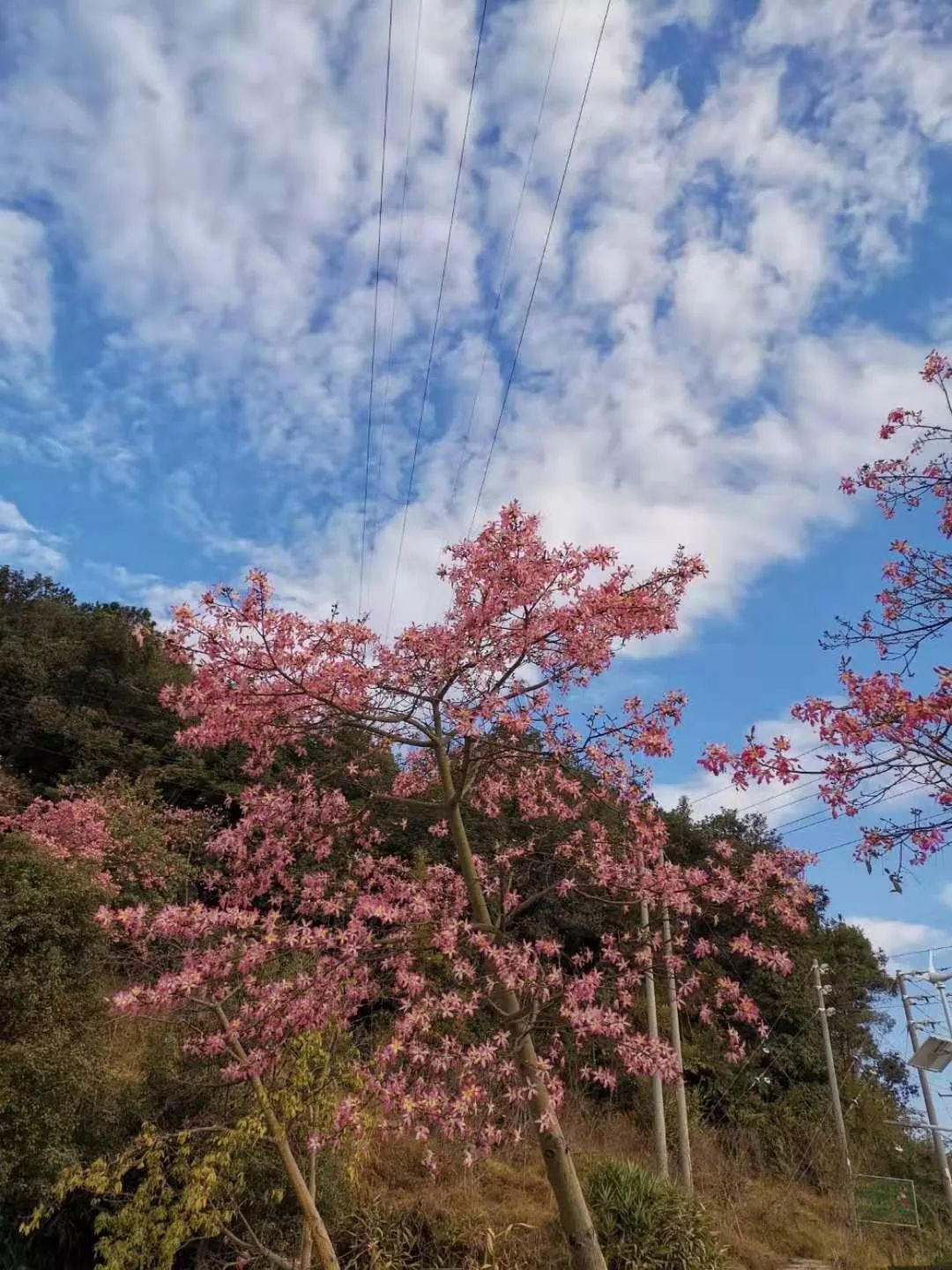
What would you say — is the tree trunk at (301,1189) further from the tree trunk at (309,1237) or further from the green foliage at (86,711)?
the green foliage at (86,711)

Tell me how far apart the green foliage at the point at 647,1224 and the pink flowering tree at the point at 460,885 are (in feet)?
10.6

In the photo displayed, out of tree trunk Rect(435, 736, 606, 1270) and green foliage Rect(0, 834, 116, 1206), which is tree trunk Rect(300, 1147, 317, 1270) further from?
tree trunk Rect(435, 736, 606, 1270)

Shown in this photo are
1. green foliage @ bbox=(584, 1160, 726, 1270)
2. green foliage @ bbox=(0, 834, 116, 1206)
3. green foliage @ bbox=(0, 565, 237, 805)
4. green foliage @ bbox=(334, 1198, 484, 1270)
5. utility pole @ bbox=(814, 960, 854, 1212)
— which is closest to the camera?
green foliage @ bbox=(0, 834, 116, 1206)

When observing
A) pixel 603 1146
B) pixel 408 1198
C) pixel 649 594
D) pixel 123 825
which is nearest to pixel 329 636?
pixel 649 594

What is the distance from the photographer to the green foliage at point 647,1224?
26.2ft

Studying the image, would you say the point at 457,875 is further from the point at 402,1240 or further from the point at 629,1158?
the point at 629,1158

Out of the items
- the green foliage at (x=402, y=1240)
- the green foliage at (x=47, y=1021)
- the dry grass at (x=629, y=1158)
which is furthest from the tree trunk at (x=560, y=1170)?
the green foliage at (x=47, y=1021)

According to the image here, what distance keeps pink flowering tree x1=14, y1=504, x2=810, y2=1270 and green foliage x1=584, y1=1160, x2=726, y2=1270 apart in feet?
10.6

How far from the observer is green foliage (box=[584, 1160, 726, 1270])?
7.99m

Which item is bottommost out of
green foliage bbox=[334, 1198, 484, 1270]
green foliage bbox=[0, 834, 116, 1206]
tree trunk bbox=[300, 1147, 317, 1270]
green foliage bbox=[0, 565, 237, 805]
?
green foliage bbox=[334, 1198, 484, 1270]

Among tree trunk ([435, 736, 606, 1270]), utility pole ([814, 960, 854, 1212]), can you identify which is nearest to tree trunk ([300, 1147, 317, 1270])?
tree trunk ([435, 736, 606, 1270])

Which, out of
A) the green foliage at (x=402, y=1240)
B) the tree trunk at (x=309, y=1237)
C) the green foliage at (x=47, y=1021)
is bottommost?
the green foliage at (x=402, y=1240)

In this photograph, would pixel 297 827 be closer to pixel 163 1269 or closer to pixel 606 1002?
pixel 606 1002

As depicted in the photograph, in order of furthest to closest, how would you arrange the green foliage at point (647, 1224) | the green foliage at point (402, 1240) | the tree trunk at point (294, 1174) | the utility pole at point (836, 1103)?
the utility pole at point (836, 1103) < the green foliage at point (402, 1240) < the green foliage at point (647, 1224) < the tree trunk at point (294, 1174)
